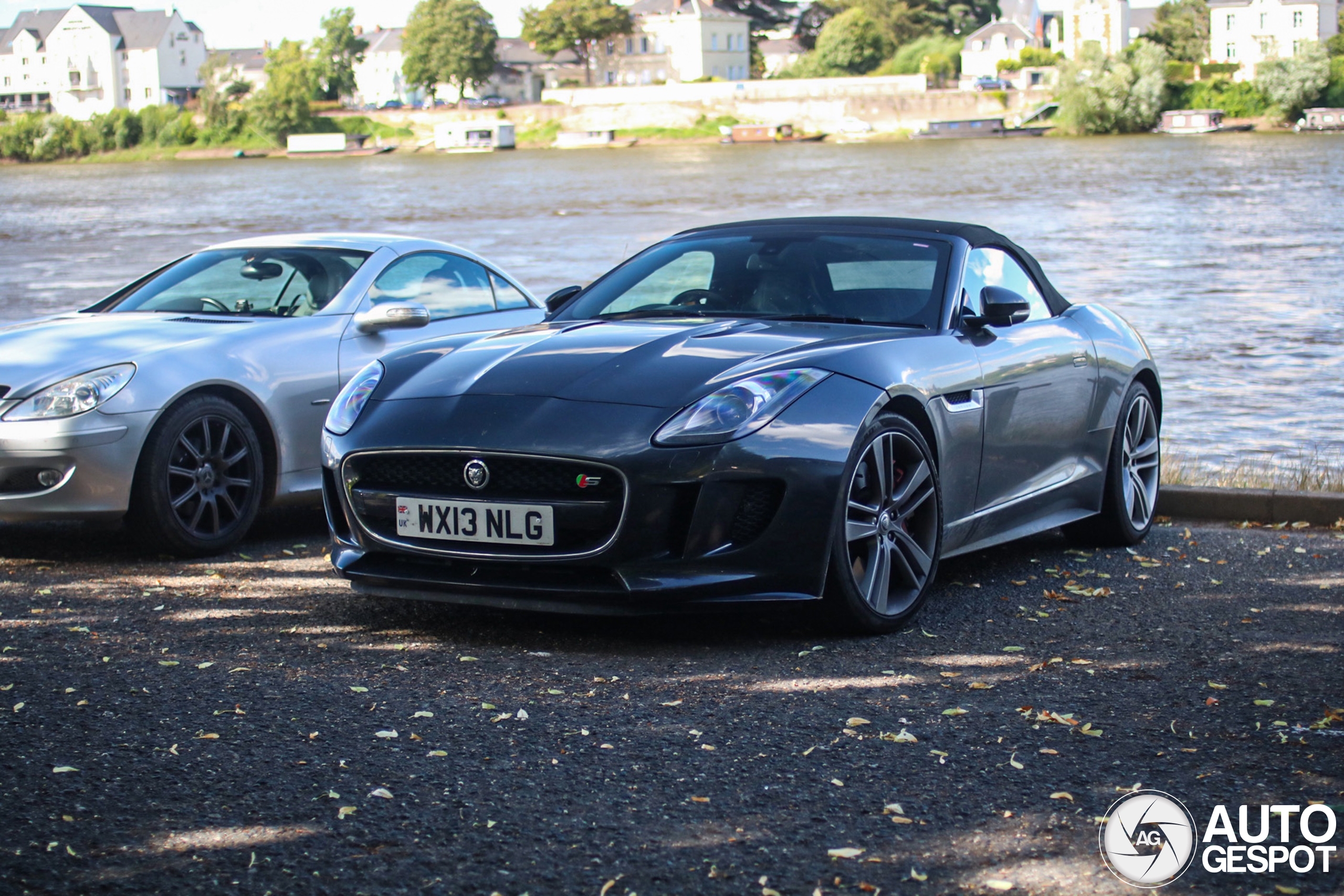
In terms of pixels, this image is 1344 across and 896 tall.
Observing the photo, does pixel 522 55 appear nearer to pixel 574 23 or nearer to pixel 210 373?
pixel 574 23

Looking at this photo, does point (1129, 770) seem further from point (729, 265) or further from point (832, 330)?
point (729, 265)

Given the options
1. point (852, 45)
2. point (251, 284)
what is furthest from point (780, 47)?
point (251, 284)

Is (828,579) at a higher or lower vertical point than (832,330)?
lower

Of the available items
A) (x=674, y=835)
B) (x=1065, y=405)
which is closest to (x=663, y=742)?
(x=674, y=835)

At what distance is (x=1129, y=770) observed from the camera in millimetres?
3502

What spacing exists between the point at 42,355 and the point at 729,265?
2.61 m

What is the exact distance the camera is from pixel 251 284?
7.09m

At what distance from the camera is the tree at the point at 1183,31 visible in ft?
453

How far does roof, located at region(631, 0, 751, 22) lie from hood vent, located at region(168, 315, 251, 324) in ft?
532

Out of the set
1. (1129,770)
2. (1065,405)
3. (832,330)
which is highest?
(832,330)

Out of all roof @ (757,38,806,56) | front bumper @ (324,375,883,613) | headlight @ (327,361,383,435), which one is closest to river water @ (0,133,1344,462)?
front bumper @ (324,375,883,613)

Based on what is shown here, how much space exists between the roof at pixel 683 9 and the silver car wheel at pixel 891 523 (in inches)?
6458

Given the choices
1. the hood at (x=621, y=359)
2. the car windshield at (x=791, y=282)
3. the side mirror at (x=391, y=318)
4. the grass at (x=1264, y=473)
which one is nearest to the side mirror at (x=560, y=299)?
the car windshield at (x=791, y=282)

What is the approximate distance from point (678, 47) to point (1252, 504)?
16401cm
